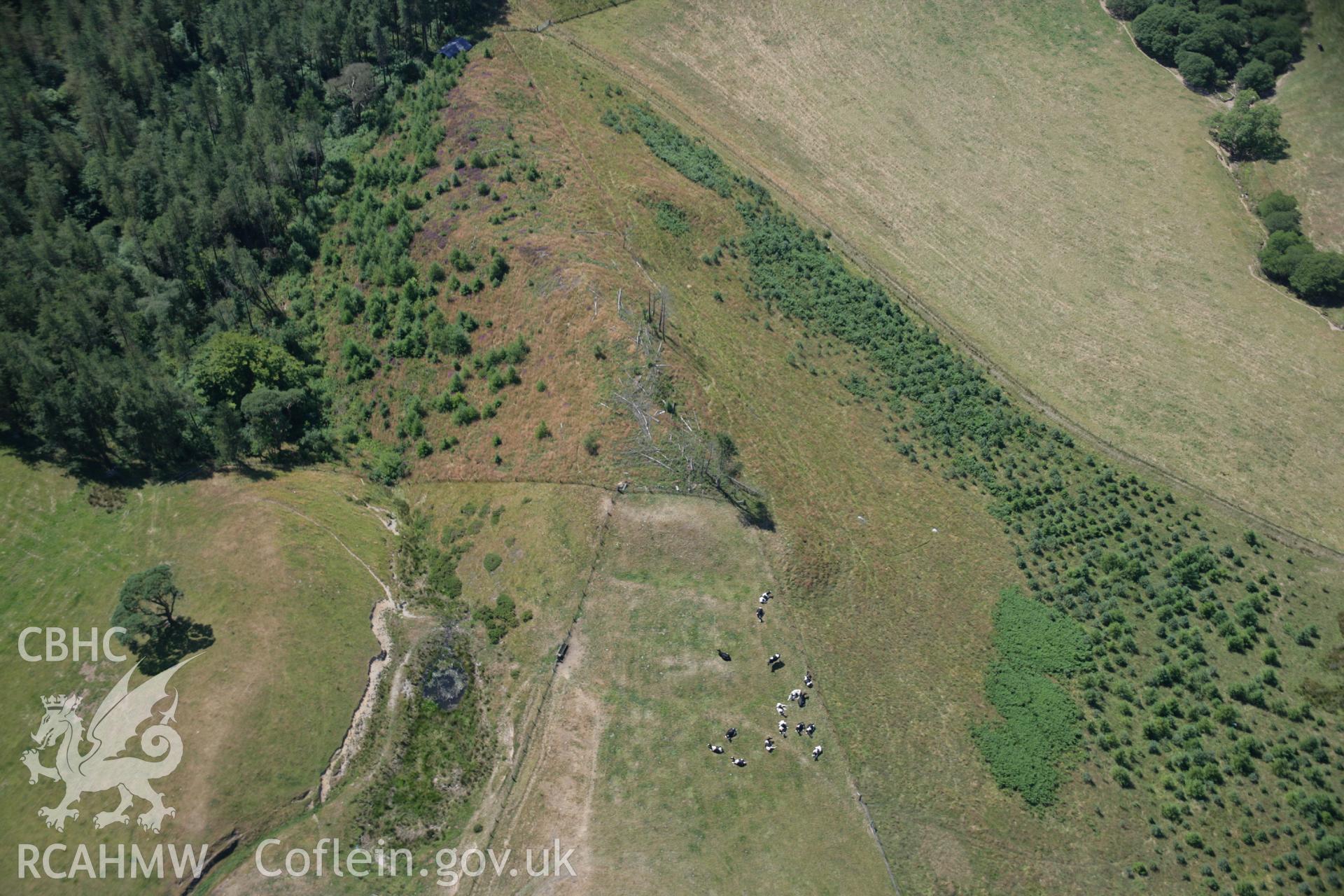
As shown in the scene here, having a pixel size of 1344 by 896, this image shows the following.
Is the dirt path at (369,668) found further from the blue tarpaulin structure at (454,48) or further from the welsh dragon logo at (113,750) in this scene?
the blue tarpaulin structure at (454,48)

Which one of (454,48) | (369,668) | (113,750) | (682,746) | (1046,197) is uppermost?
(1046,197)

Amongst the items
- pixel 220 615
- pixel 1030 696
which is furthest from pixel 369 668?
pixel 1030 696

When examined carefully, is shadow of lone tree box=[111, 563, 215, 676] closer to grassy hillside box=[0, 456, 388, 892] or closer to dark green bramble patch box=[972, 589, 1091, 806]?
grassy hillside box=[0, 456, 388, 892]

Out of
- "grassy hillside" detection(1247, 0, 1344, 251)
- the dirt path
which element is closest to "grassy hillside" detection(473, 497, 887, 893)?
the dirt path

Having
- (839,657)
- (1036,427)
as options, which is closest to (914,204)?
(1036,427)

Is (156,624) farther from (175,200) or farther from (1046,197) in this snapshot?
(1046,197)

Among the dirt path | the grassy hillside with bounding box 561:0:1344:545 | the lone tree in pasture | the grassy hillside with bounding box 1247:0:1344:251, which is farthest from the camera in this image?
the grassy hillside with bounding box 1247:0:1344:251
